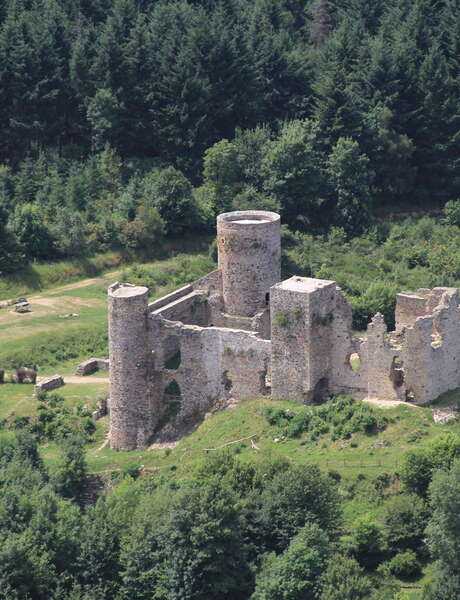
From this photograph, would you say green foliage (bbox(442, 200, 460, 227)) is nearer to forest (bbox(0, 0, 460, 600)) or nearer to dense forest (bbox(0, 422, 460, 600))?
forest (bbox(0, 0, 460, 600))

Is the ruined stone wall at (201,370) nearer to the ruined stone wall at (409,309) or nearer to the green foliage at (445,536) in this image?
the ruined stone wall at (409,309)

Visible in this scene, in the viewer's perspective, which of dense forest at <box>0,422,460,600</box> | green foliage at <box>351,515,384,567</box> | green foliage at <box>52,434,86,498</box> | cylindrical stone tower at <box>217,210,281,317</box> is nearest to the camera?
dense forest at <box>0,422,460,600</box>

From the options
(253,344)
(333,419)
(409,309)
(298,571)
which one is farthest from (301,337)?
(298,571)

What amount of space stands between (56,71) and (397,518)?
4935 cm

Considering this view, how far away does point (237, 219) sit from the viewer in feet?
253

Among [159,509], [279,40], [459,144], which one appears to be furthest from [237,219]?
[279,40]

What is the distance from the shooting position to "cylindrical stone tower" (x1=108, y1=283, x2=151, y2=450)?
71.6 m

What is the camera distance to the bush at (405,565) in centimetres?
6059

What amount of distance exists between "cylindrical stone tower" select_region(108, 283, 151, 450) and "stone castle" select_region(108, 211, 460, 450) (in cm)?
4

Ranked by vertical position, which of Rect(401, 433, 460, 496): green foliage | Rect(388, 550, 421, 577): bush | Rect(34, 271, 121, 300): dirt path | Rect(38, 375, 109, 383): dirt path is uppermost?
Rect(34, 271, 121, 300): dirt path

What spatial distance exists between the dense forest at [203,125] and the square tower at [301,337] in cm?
2287

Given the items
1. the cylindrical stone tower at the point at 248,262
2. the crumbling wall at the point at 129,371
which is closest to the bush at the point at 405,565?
the crumbling wall at the point at 129,371

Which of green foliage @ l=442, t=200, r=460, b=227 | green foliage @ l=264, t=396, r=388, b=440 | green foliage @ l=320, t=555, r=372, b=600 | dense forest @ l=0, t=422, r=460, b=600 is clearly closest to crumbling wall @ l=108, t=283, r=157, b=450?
green foliage @ l=264, t=396, r=388, b=440

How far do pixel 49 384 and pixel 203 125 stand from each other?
26.5 meters
